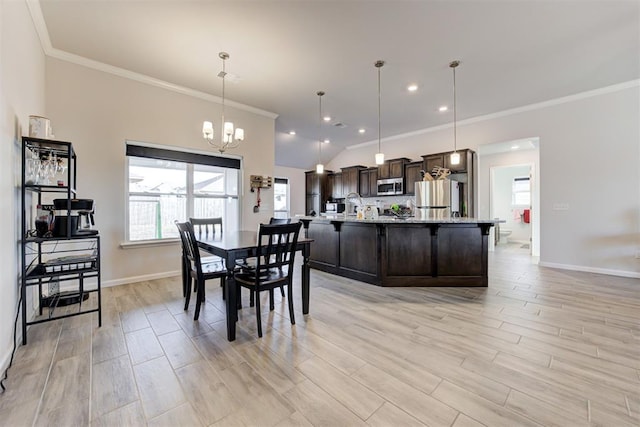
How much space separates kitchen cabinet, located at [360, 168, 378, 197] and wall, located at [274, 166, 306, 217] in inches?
83.1

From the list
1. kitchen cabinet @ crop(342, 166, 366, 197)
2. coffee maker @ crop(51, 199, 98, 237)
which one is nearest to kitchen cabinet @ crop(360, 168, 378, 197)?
kitchen cabinet @ crop(342, 166, 366, 197)

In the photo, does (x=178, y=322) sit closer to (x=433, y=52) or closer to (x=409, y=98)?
(x=433, y=52)

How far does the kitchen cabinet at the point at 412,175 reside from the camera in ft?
20.4

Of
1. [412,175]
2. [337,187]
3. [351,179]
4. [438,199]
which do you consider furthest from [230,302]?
[337,187]

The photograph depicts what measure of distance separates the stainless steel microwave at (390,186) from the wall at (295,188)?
8.86ft

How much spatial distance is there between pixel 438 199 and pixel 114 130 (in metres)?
5.37

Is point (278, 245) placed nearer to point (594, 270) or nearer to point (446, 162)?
point (446, 162)

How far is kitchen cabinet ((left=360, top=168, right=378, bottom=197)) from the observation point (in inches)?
281

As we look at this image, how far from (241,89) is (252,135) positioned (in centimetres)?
93

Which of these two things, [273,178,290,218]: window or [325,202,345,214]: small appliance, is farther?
[273,178,290,218]: window

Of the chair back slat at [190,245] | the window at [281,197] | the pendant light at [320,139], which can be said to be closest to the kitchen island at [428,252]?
the pendant light at [320,139]

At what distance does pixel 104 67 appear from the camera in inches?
137

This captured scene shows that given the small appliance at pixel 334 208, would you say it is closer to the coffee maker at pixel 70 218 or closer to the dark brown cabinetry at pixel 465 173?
the dark brown cabinetry at pixel 465 173

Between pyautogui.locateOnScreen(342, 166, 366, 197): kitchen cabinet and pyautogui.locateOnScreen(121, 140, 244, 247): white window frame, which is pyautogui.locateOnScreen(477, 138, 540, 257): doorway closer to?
pyautogui.locateOnScreen(342, 166, 366, 197): kitchen cabinet
